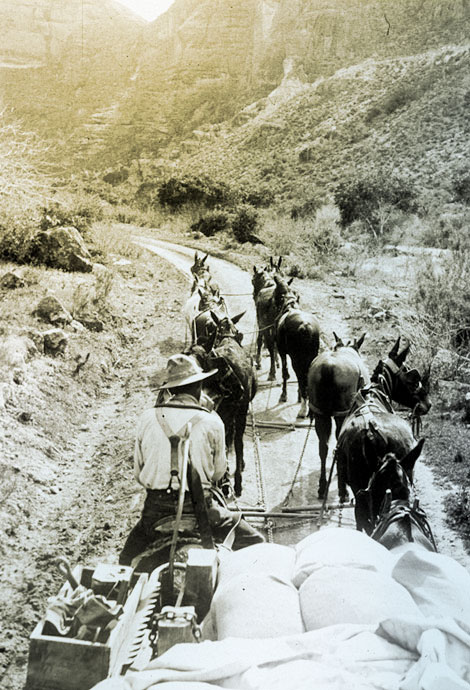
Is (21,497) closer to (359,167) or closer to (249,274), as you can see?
(359,167)

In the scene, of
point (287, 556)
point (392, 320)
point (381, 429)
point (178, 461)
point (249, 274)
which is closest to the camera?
point (287, 556)

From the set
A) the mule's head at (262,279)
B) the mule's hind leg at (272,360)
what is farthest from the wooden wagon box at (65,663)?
the mule's head at (262,279)

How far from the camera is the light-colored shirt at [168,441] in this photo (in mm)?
3604

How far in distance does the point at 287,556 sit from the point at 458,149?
294 inches

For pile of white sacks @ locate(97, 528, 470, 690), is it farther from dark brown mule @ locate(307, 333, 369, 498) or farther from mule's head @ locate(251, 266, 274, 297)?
mule's head @ locate(251, 266, 274, 297)

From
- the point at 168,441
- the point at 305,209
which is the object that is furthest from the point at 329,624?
the point at 305,209

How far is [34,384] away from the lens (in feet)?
18.3

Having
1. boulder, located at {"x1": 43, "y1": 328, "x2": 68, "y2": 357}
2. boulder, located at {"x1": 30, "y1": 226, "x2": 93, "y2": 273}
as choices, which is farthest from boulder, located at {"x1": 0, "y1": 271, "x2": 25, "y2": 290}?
boulder, located at {"x1": 43, "y1": 328, "x2": 68, "y2": 357}

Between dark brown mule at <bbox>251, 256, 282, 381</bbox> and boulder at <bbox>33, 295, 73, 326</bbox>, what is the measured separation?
148 inches

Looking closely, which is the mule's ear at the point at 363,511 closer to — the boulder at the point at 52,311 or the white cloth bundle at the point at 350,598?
the white cloth bundle at the point at 350,598

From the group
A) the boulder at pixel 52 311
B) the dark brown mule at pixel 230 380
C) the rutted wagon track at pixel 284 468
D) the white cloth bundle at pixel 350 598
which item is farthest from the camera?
the boulder at pixel 52 311

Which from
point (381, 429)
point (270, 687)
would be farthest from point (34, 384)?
point (270, 687)

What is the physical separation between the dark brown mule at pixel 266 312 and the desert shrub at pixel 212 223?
1.62 m

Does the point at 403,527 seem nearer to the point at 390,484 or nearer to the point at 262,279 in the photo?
the point at 390,484
